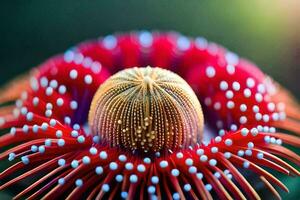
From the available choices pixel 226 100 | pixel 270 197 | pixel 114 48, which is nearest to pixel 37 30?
pixel 114 48

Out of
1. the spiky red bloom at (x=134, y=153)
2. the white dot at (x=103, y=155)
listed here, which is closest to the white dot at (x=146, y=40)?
the spiky red bloom at (x=134, y=153)

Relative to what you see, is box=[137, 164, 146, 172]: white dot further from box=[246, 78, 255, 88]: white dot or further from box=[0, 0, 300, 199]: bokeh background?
box=[0, 0, 300, 199]: bokeh background

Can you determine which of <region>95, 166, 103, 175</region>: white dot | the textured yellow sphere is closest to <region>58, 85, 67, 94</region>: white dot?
the textured yellow sphere

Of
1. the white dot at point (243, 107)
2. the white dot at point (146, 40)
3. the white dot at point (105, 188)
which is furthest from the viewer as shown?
the white dot at point (146, 40)

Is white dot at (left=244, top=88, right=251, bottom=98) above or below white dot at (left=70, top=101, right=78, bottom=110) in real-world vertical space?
below

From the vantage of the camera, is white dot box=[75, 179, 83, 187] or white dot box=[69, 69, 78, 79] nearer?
white dot box=[75, 179, 83, 187]

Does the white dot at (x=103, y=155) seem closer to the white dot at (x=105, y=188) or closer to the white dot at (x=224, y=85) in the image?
the white dot at (x=105, y=188)
